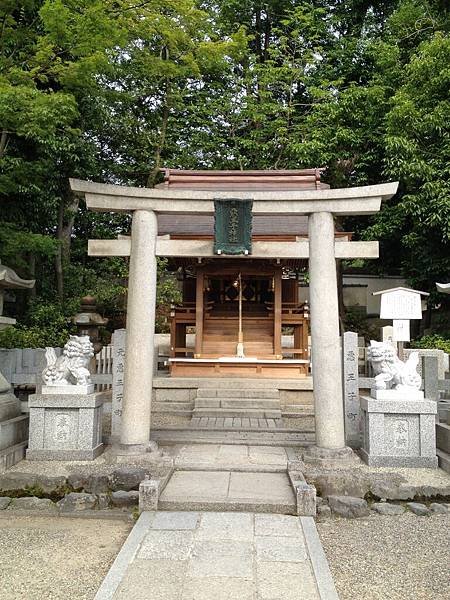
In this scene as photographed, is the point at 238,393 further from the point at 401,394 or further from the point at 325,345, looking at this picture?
the point at 401,394

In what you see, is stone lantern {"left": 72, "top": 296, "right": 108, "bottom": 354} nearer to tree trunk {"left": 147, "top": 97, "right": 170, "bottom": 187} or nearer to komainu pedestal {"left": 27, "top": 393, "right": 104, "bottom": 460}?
tree trunk {"left": 147, "top": 97, "right": 170, "bottom": 187}

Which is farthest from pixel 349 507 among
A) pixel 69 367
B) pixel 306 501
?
pixel 69 367

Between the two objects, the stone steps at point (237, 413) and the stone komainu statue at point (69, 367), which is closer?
the stone komainu statue at point (69, 367)

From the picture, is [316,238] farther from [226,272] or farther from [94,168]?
[94,168]

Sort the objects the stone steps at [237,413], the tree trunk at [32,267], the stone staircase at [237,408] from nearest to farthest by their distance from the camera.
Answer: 1. the stone staircase at [237,408]
2. the stone steps at [237,413]
3. the tree trunk at [32,267]

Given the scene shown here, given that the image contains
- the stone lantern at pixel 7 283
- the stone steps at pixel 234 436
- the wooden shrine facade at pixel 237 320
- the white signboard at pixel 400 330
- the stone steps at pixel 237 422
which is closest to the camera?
Result: the white signboard at pixel 400 330

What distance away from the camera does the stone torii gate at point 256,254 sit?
6.51 meters

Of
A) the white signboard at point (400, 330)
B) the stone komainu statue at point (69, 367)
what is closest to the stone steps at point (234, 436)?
the stone komainu statue at point (69, 367)

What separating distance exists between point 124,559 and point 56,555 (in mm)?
734

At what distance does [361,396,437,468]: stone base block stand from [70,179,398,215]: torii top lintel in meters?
2.92

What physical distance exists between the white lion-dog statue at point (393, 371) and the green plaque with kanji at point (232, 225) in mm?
2634

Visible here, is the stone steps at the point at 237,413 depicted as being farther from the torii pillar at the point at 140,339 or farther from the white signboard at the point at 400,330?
the white signboard at the point at 400,330

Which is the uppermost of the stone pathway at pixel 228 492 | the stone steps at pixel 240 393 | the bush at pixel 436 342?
the bush at pixel 436 342

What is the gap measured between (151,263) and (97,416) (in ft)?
8.31
